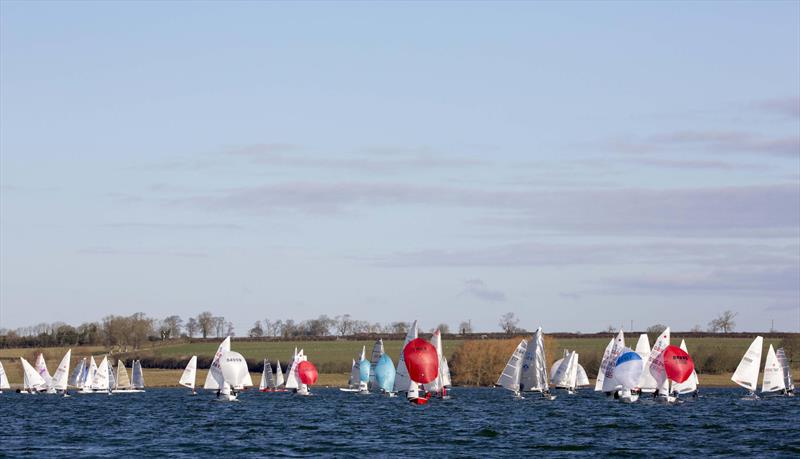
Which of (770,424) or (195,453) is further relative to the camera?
(770,424)

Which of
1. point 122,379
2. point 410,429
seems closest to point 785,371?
point 410,429

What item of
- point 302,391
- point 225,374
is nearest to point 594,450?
point 225,374

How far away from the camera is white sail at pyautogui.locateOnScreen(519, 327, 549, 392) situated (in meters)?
119

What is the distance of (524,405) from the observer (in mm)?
112375

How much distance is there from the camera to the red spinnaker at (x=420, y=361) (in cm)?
10719

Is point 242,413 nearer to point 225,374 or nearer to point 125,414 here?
point 125,414

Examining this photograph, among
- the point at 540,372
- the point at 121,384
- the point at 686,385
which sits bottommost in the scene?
the point at 686,385

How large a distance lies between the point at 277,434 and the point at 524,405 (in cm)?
4191

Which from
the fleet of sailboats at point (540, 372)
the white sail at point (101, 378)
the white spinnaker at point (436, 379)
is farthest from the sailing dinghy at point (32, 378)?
the white spinnaker at point (436, 379)

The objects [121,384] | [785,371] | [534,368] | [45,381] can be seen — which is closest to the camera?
[534,368]

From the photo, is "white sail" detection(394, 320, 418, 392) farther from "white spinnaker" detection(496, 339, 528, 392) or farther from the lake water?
"white spinnaker" detection(496, 339, 528, 392)

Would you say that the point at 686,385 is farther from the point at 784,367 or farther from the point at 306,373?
the point at 306,373

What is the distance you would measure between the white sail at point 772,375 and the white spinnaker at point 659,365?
20578 millimetres

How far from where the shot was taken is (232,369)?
12325cm
